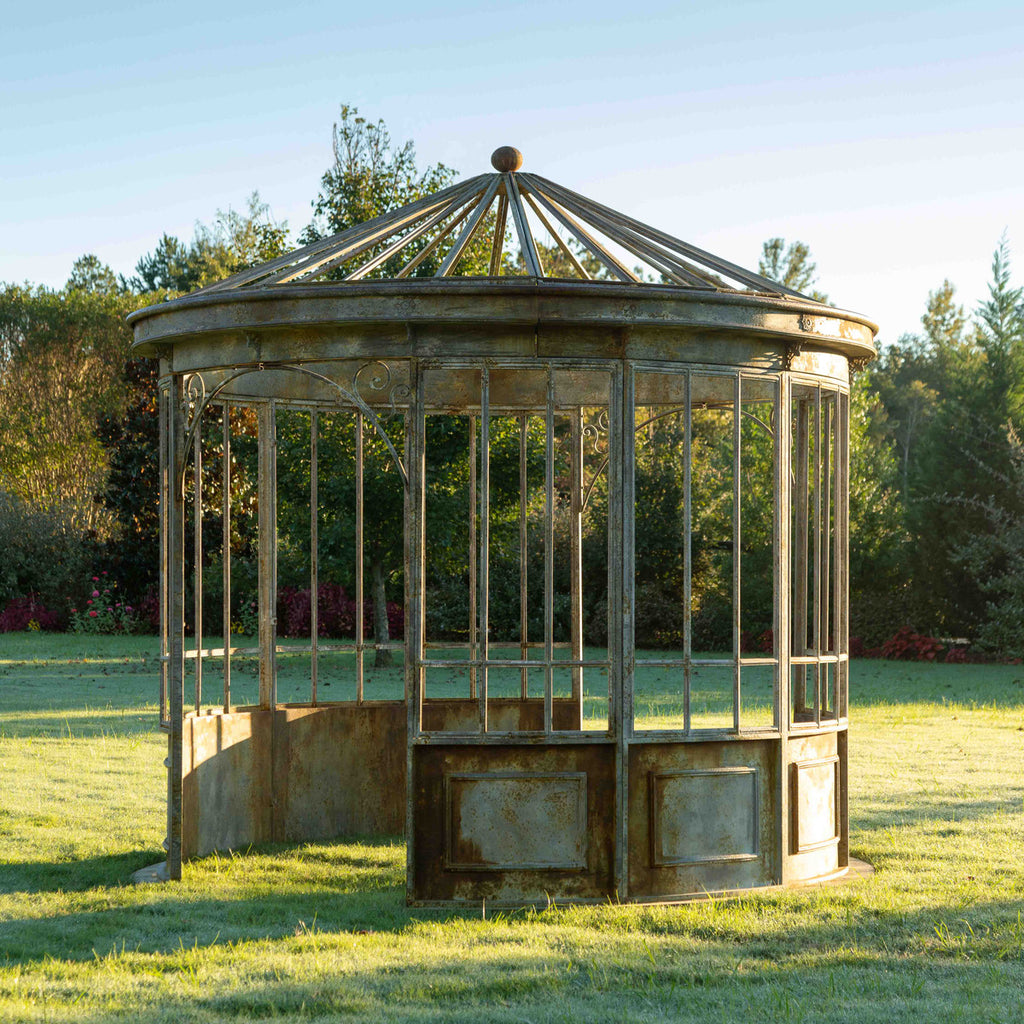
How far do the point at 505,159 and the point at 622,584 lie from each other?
9.92 feet

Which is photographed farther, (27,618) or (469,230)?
(27,618)

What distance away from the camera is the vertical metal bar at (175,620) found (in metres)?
7.43

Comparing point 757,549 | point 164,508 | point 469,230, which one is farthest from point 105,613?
point 469,230

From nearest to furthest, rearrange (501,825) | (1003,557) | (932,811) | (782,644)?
(501,825) → (782,644) → (932,811) → (1003,557)

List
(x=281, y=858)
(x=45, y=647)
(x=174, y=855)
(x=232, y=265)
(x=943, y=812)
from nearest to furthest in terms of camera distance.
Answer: (x=174, y=855) < (x=281, y=858) < (x=943, y=812) < (x=45, y=647) < (x=232, y=265)

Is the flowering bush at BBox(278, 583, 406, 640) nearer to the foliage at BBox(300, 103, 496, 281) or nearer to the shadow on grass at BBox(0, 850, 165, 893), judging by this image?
the foliage at BBox(300, 103, 496, 281)

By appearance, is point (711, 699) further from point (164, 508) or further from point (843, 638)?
point (164, 508)

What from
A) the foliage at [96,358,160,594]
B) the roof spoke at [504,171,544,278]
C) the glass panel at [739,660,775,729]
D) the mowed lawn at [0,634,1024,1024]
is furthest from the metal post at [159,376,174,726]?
the foliage at [96,358,160,594]

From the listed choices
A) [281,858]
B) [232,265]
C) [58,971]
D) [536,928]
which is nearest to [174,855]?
[281,858]

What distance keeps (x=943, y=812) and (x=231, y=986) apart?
6334mm

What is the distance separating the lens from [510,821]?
6727 millimetres

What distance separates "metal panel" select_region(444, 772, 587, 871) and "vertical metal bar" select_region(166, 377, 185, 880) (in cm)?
178

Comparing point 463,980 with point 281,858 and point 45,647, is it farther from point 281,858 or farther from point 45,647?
point 45,647

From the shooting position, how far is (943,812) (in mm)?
9930
